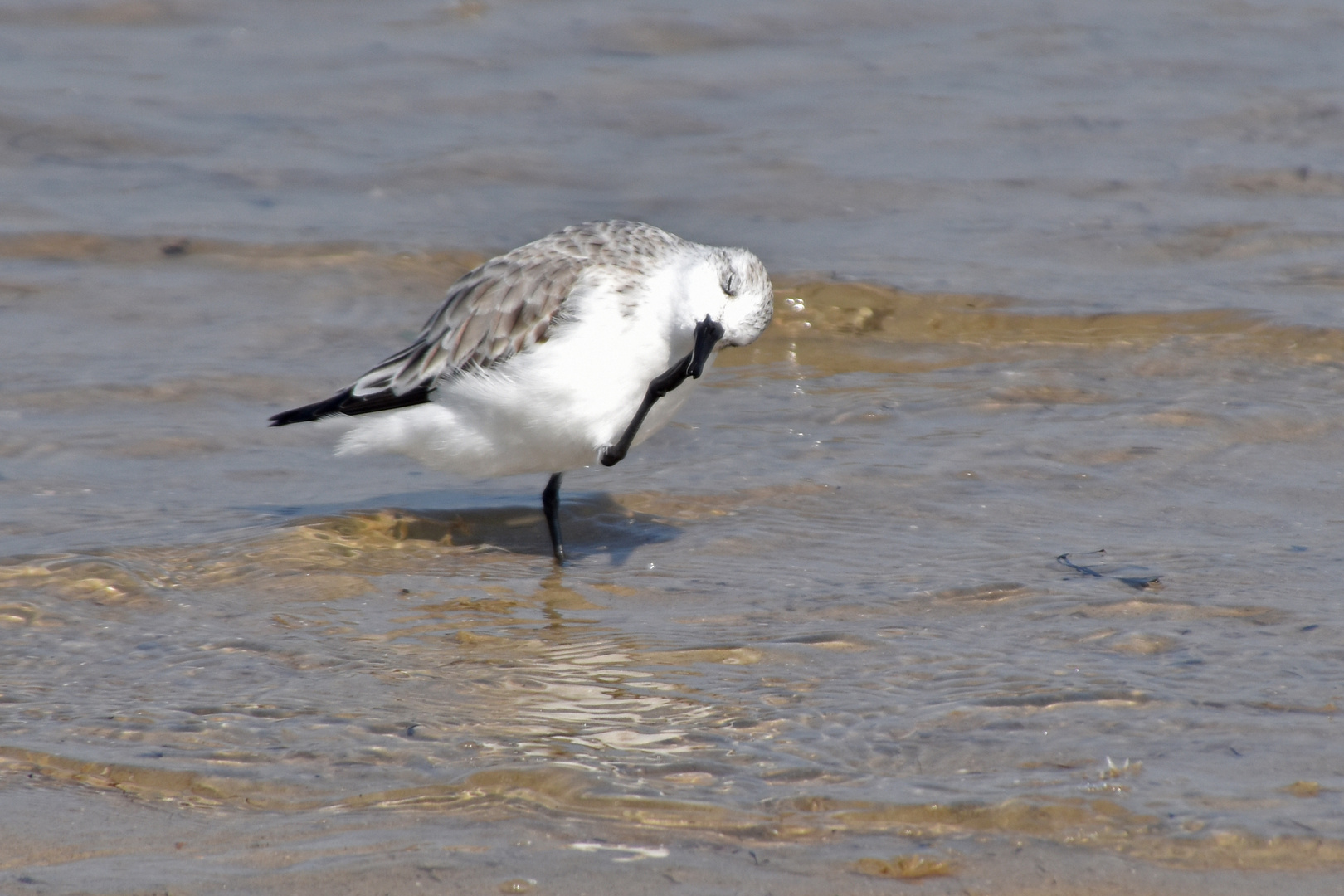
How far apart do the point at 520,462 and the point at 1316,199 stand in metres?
6.50

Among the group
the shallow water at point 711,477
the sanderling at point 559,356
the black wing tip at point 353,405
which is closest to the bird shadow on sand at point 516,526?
the shallow water at point 711,477

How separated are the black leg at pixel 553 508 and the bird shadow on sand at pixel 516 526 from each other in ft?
0.24

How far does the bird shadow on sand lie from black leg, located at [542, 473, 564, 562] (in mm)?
73

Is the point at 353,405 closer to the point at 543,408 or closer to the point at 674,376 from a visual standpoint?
the point at 543,408

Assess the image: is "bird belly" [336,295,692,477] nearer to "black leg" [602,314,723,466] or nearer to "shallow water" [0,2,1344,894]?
"black leg" [602,314,723,466]

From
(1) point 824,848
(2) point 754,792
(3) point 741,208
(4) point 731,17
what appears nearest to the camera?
(1) point 824,848

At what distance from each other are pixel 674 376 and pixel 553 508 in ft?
3.48

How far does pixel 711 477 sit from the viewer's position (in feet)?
22.8

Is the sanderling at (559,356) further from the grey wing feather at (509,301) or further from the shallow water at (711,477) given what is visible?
the shallow water at (711,477)

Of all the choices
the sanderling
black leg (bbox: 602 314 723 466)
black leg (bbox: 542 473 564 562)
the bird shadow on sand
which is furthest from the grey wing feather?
black leg (bbox: 542 473 564 562)

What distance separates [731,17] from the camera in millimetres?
13766

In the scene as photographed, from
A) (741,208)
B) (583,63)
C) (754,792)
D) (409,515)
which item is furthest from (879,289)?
(754,792)

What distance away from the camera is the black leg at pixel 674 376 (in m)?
5.45

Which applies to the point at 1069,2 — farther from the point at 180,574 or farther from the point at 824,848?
the point at 824,848
